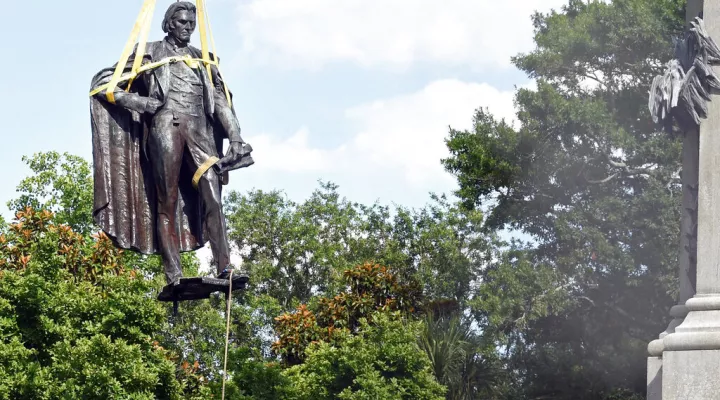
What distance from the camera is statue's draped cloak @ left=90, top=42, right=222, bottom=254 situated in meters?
10.5

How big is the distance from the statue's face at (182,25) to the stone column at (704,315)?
165 inches

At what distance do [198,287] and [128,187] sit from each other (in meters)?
1.15

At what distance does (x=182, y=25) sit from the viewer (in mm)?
10836

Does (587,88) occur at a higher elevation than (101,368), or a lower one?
higher

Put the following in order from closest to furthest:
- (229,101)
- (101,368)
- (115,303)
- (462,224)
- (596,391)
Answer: (229,101)
(101,368)
(115,303)
(596,391)
(462,224)

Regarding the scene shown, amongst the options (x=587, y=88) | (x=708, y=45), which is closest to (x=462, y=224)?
(x=587, y=88)

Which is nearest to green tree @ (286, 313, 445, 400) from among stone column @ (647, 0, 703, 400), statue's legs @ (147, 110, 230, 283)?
stone column @ (647, 0, 703, 400)

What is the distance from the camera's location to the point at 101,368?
998 inches

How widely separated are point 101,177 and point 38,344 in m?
18.1

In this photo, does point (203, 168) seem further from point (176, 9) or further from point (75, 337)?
point (75, 337)

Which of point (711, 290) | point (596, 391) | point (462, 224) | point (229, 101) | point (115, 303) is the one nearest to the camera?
point (711, 290)

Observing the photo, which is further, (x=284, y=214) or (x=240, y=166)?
(x=284, y=214)

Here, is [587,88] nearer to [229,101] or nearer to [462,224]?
[462,224]

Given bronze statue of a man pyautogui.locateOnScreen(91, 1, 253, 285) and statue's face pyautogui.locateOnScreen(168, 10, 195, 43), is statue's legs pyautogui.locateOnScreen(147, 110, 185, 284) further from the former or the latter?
statue's face pyautogui.locateOnScreen(168, 10, 195, 43)
